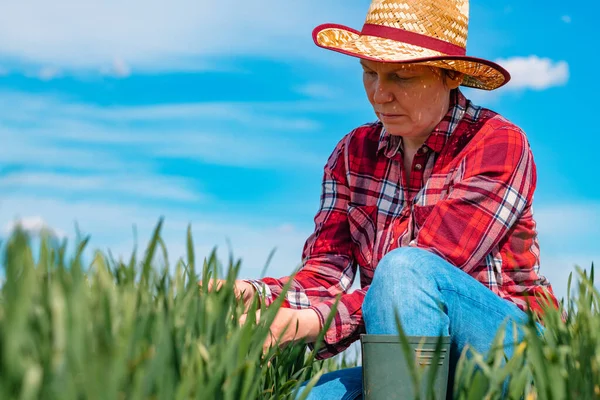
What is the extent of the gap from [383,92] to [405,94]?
0.26 ft

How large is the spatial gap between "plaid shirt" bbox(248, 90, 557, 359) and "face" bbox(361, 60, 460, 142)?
0.38ft

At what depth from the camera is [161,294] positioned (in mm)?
1523

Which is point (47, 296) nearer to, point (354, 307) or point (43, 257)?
point (43, 257)

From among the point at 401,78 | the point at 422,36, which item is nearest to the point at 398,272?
the point at 401,78

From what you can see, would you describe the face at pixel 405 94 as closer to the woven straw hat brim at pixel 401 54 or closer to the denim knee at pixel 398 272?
the woven straw hat brim at pixel 401 54

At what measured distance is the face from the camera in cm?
260

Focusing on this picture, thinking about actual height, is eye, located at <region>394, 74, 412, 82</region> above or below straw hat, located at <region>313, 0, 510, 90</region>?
below

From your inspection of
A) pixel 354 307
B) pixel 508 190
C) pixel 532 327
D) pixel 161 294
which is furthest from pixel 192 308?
pixel 508 190

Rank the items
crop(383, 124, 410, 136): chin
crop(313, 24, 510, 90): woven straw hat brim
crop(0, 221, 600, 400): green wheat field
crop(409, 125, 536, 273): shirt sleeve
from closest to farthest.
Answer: crop(0, 221, 600, 400): green wheat field, crop(409, 125, 536, 273): shirt sleeve, crop(313, 24, 510, 90): woven straw hat brim, crop(383, 124, 410, 136): chin

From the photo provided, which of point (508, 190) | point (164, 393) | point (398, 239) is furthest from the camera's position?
point (398, 239)

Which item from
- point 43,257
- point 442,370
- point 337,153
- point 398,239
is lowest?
point 442,370

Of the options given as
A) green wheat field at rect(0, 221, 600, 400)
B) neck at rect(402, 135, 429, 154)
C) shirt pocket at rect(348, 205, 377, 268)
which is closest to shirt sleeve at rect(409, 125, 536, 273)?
neck at rect(402, 135, 429, 154)

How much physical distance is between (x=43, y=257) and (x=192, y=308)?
308 millimetres

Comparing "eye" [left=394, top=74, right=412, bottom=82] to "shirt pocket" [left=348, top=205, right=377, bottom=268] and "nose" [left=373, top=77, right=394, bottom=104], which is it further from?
"shirt pocket" [left=348, top=205, right=377, bottom=268]
